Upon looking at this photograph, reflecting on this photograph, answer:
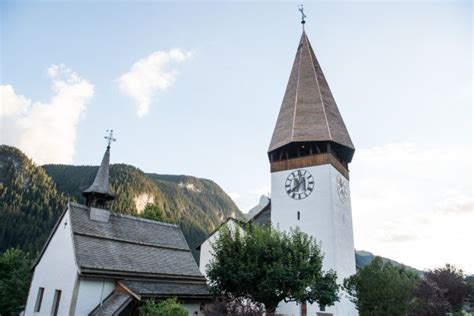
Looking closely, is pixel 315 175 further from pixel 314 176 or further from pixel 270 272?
pixel 270 272

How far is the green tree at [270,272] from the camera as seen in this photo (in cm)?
1830

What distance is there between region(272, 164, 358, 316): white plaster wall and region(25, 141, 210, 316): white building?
8.78m

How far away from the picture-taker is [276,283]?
18234 millimetres

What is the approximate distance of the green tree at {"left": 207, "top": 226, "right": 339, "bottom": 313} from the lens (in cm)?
1830

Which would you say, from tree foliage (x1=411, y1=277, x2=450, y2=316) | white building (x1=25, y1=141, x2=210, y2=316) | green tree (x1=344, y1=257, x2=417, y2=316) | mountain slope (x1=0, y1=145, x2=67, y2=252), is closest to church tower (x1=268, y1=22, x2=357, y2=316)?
green tree (x1=344, y1=257, x2=417, y2=316)

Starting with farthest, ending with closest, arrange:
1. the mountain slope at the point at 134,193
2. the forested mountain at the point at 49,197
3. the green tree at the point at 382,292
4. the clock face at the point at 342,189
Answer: the mountain slope at the point at 134,193 → the forested mountain at the point at 49,197 → the clock face at the point at 342,189 → the green tree at the point at 382,292

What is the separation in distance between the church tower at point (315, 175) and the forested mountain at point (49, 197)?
5159cm

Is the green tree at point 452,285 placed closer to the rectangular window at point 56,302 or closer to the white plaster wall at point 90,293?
the white plaster wall at point 90,293

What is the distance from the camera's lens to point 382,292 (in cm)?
2034

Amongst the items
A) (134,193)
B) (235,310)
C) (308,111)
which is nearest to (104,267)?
(235,310)

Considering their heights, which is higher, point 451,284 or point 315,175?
point 315,175

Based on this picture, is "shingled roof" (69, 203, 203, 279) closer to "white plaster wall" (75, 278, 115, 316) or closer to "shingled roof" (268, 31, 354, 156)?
"white plaster wall" (75, 278, 115, 316)

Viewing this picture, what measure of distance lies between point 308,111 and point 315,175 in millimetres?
6425

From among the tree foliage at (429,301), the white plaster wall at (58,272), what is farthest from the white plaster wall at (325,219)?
the white plaster wall at (58,272)
